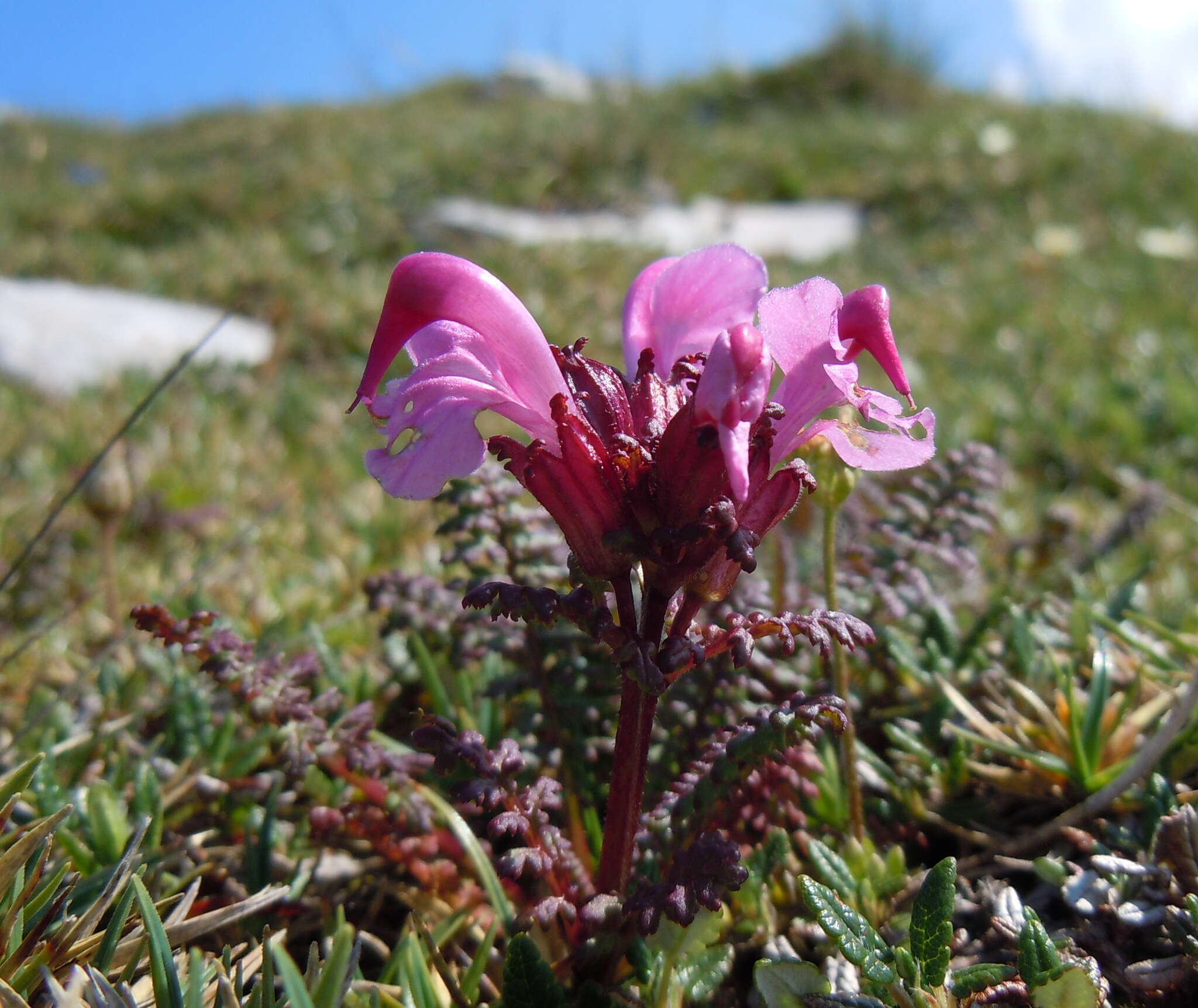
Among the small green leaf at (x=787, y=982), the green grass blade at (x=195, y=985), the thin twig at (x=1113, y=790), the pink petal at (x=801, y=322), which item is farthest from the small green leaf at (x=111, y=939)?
the thin twig at (x=1113, y=790)

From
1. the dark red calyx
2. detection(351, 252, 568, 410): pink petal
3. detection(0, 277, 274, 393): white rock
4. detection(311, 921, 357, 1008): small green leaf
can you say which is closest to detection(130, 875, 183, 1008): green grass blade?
detection(311, 921, 357, 1008): small green leaf

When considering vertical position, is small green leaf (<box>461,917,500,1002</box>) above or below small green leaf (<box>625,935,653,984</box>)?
below

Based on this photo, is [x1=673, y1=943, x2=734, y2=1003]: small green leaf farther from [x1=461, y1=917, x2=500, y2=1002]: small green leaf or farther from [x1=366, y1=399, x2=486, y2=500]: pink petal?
[x1=366, y1=399, x2=486, y2=500]: pink petal

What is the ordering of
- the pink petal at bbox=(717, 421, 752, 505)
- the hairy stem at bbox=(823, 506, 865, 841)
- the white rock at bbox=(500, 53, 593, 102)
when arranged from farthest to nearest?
1. the white rock at bbox=(500, 53, 593, 102)
2. the hairy stem at bbox=(823, 506, 865, 841)
3. the pink petal at bbox=(717, 421, 752, 505)

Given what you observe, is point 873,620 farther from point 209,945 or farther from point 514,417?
point 209,945

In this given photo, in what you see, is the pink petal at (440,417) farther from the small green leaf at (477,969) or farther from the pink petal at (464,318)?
the small green leaf at (477,969)
